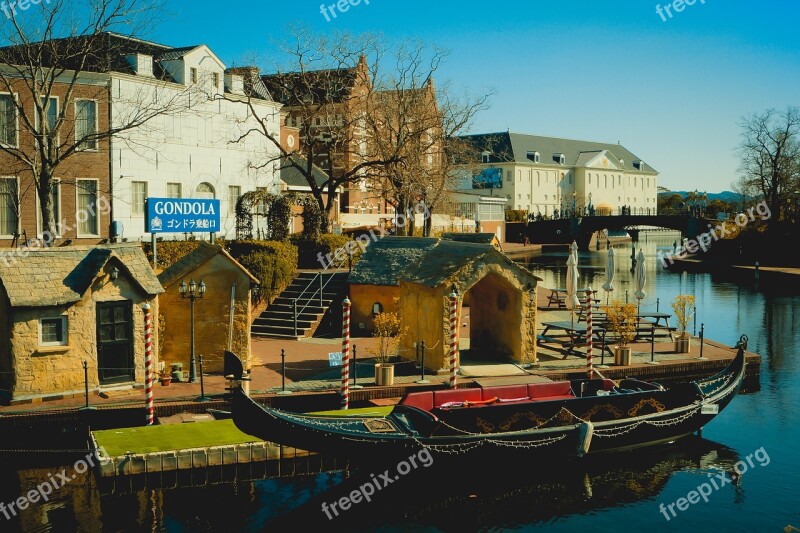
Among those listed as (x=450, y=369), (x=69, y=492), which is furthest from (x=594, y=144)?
(x=69, y=492)

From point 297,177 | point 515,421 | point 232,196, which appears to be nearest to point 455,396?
point 515,421

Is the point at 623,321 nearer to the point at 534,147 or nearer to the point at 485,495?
the point at 485,495

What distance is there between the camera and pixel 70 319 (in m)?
20.6

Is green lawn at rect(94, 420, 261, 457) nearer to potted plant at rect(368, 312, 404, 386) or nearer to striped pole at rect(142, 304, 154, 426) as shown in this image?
striped pole at rect(142, 304, 154, 426)

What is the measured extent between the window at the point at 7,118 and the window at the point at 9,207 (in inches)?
76.4

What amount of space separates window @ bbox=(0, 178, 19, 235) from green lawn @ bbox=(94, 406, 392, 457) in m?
21.3

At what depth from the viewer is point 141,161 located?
132 feet

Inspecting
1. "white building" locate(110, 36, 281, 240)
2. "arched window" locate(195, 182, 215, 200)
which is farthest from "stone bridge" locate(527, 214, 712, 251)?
"arched window" locate(195, 182, 215, 200)

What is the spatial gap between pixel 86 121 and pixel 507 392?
27.6m

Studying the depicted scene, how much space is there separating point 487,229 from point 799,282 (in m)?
37.0

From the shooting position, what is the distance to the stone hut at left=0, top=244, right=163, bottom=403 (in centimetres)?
2009

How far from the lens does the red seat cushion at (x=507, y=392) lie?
19703 millimetres

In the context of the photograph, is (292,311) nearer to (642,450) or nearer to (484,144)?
(642,450)

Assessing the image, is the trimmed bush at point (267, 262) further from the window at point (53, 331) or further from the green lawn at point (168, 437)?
the green lawn at point (168, 437)
